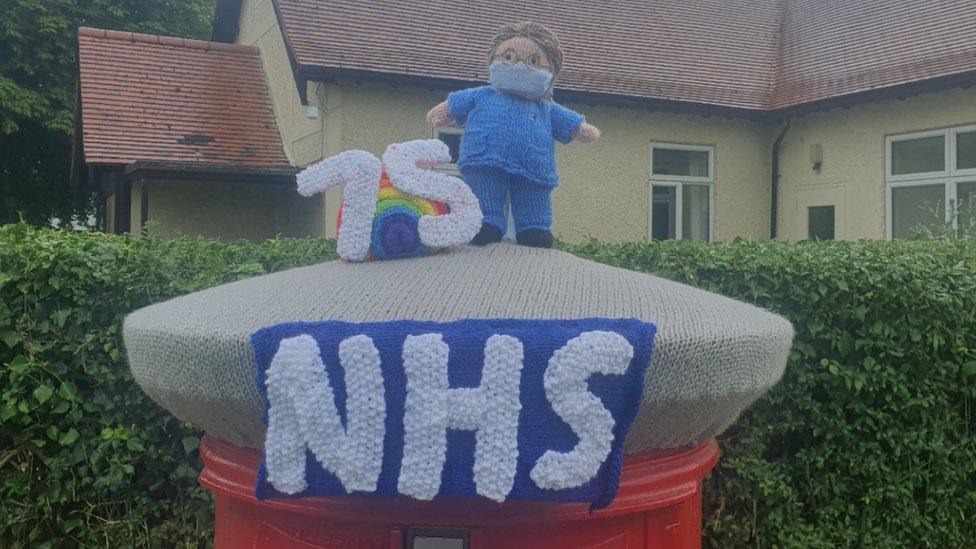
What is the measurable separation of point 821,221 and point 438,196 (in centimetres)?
1198

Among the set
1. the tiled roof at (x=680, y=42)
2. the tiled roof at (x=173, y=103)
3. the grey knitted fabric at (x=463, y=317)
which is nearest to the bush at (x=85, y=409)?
the grey knitted fabric at (x=463, y=317)

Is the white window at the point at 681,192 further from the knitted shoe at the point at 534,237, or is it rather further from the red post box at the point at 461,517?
the red post box at the point at 461,517

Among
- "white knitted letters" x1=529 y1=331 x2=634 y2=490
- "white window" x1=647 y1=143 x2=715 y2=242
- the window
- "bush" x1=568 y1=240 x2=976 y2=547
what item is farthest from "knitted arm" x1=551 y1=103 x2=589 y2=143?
the window

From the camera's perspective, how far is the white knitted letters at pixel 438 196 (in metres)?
1.74

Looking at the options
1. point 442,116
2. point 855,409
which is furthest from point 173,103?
point 442,116

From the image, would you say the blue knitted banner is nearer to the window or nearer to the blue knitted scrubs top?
the blue knitted scrubs top

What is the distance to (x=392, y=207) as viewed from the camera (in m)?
1.73

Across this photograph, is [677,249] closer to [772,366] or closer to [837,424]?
[837,424]

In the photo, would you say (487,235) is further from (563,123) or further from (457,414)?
(457,414)

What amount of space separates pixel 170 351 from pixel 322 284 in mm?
299

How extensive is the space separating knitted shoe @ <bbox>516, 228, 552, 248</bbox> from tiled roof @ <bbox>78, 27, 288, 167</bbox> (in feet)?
32.0

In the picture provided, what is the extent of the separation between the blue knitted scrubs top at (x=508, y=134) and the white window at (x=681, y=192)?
A: 34.3 ft

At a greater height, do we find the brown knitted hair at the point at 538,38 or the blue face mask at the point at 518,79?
the brown knitted hair at the point at 538,38

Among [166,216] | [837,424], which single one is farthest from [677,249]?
[166,216]
